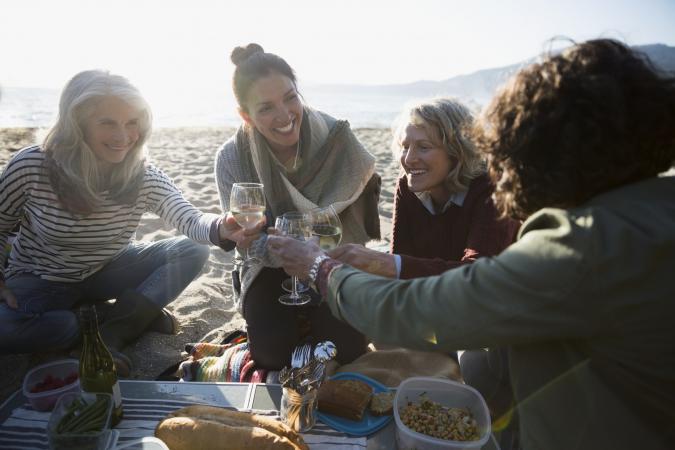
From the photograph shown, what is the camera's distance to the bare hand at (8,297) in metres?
2.86

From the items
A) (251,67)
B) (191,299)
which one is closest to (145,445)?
(251,67)

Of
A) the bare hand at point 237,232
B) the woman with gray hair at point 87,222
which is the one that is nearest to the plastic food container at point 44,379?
the woman with gray hair at point 87,222

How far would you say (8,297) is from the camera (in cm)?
287

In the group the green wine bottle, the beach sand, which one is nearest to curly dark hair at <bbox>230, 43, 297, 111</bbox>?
the beach sand

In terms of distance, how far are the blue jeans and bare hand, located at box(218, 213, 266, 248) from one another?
2.84ft

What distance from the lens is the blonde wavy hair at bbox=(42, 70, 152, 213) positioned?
2723mm

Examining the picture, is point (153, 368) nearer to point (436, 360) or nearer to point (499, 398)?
point (436, 360)

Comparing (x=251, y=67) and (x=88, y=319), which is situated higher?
(x=251, y=67)

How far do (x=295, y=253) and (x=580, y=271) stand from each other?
44.1 inches

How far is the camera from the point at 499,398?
2322 millimetres

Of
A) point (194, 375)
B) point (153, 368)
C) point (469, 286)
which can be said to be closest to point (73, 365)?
point (194, 375)

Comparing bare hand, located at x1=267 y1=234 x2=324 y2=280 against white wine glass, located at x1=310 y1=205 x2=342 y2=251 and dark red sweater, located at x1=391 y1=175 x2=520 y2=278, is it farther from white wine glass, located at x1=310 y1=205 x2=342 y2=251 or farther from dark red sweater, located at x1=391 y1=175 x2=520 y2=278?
dark red sweater, located at x1=391 y1=175 x2=520 y2=278

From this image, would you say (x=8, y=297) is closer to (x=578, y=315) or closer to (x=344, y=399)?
(x=344, y=399)

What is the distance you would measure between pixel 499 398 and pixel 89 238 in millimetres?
2752
